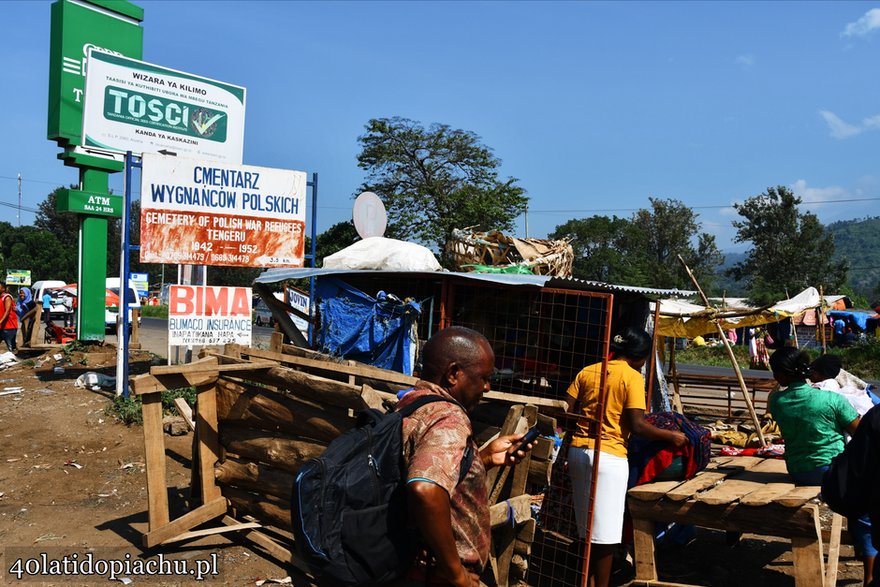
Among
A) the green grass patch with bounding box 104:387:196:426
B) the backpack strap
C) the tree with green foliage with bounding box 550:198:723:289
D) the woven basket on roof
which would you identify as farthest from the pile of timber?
the tree with green foliage with bounding box 550:198:723:289

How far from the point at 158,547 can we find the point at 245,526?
0.66m

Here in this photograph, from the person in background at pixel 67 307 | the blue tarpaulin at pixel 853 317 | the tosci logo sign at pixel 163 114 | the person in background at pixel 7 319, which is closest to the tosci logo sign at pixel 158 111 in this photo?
the tosci logo sign at pixel 163 114

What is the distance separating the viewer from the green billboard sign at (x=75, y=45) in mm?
13664

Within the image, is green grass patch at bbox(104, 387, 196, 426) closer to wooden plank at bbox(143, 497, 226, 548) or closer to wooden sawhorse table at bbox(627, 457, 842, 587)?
wooden plank at bbox(143, 497, 226, 548)

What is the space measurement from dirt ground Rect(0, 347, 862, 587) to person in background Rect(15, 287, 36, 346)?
7.00 meters

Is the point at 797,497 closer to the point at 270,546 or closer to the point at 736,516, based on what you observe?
the point at 736,516

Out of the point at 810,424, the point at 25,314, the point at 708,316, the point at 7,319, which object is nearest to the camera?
the point at 810,424

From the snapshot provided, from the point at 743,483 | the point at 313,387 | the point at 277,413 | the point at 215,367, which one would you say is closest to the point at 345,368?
the point at 277,413

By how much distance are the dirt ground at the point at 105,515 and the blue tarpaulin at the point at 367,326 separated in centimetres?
221

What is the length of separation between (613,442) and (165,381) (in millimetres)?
3129

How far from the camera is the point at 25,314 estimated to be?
18.0 meters

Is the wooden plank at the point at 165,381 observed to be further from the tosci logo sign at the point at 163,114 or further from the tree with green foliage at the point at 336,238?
the tree with green foliage at the point at 336,238

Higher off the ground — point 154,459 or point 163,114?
point 163,114

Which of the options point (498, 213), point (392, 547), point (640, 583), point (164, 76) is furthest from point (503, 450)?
point (498, 213)
